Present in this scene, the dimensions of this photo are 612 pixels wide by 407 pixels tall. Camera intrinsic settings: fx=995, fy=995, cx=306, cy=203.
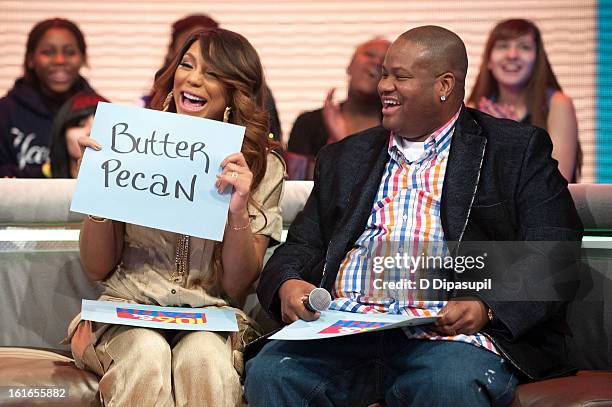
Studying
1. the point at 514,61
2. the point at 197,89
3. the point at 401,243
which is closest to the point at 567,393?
the point at 401,243

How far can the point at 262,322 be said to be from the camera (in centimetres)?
286

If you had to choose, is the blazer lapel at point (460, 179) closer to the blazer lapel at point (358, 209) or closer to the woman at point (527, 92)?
the blazer lapel at point (358, 209)

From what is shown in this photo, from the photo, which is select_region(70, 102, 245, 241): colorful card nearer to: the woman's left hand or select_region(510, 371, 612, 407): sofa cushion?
the woman's left hand

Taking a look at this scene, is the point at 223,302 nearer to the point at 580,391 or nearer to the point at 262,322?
the point at 262,322

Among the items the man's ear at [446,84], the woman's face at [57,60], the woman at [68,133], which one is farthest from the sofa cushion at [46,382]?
the woman's face at [57,60]

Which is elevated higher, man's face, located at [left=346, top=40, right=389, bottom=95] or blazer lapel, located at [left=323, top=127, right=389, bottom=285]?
man's face, located at [left=346, top=40, right=389, bottom=95]

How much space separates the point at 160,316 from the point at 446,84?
Result: 0.96 m

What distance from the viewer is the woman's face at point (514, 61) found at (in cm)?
446

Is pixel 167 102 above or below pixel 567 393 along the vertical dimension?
above

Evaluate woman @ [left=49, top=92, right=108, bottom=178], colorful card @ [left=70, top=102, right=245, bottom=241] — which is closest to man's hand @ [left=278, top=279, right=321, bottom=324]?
colorful card @ [left=70, top=102, right=245, bottom=241]

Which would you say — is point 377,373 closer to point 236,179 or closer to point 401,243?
point 401,243

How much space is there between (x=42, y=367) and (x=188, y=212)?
0.54 meters

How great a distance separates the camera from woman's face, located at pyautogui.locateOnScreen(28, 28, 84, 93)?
4.55 metres

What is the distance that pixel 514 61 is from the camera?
4.48 m
